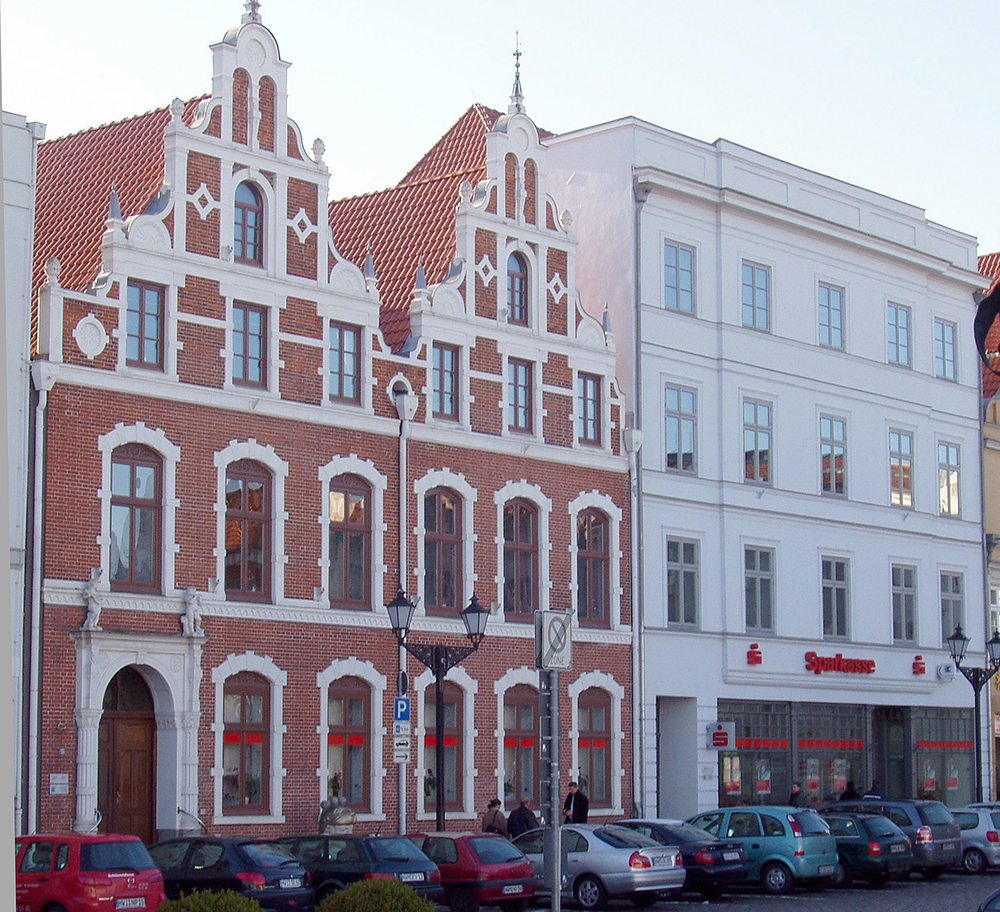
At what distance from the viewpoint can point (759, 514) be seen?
140ft

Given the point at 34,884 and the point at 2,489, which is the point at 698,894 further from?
the point at 2,489

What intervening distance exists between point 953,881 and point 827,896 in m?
5.32

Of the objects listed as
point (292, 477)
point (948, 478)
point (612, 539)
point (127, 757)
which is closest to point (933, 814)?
point (612, 539)

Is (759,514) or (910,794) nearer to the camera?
(759,514)

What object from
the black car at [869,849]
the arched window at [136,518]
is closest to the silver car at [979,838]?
the black car at [869,849]

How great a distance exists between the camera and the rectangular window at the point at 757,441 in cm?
4269

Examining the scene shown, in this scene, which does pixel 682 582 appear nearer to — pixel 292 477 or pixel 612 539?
pixel 612 539

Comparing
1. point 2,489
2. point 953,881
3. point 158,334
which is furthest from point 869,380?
point 2,489

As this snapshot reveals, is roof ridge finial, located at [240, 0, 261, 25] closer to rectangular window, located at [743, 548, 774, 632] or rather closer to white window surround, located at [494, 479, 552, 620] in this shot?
white window surround, located at [494, 479, 552, 620]

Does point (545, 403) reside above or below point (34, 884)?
above

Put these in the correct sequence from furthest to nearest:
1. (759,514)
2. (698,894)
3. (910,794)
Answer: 1. (910,794)
2. (759,514)
3. (698,894)

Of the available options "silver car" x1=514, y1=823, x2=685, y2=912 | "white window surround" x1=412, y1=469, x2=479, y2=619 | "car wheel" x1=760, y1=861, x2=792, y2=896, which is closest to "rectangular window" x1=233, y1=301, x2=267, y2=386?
"white window surround" x1=412, y1=469, x2=479, y2=619

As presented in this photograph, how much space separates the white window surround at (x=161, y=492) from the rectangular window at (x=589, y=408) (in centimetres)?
1110

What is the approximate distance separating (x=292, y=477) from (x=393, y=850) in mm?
9514
